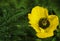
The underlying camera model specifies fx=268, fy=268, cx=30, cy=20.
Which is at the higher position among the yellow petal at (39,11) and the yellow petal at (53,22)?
the yellow petal at (39,11)

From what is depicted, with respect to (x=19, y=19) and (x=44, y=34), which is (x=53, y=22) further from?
(x=19, y=19)

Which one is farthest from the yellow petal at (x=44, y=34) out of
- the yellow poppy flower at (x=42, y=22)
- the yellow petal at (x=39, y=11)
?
the yellow petal at (x=39, y=11)

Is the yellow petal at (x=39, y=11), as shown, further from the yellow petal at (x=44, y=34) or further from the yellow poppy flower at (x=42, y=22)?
the yellow petal at (x=44, y=34)

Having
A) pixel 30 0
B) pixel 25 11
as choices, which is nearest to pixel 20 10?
pixel 25 11

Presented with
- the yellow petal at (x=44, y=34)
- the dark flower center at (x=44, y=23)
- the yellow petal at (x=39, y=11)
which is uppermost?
the yellow petal at (x=39, y=11)

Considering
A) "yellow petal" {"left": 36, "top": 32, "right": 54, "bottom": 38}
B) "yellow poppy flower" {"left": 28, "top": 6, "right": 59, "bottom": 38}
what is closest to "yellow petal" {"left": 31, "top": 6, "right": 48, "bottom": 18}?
"yellow poppy flower" {"left": 28, "top": 6, "right": 59, "bottom": 38}

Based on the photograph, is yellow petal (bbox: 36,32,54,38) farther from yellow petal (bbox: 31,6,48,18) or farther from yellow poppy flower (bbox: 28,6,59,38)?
yellow petal (bbox: 31,6,48,18)

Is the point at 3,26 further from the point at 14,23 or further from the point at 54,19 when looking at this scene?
the point at 54,19
